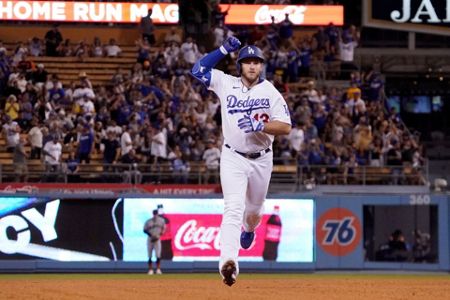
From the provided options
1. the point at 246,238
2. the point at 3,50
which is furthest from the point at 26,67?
the point at 246,238

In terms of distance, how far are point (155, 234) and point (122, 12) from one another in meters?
10.4

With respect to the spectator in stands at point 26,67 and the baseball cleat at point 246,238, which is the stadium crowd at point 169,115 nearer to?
the spectator in stands at point 26,67

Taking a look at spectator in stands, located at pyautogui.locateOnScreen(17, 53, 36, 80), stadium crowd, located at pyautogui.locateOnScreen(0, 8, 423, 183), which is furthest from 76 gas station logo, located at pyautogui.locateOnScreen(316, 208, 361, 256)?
spectator in stands, located at pyautogui.locateOnScreen(17, 53, 36, 80)

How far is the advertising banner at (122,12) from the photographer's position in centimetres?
3288

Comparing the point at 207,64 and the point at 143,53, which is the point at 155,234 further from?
the point at 207,64

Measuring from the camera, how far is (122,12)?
33.4 metres

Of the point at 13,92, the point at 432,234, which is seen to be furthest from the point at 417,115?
the point at 13,92

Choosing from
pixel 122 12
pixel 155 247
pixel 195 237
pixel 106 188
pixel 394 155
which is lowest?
pixel 155 247

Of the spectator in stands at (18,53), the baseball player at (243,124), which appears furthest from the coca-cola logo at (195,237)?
the baseball player at (243,124)

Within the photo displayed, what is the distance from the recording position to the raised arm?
41.1 feet

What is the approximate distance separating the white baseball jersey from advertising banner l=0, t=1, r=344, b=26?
21.1m

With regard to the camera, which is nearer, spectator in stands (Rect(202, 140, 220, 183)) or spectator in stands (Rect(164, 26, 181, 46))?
spectator in stands (Rect(202, 140, 220, 183))

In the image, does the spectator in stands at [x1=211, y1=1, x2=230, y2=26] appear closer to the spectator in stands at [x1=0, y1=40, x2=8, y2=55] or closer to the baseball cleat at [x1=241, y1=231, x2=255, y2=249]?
the spectator in stands at [x1=0, y1=40, x2=8, y2=55]

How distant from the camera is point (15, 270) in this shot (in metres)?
25.0
